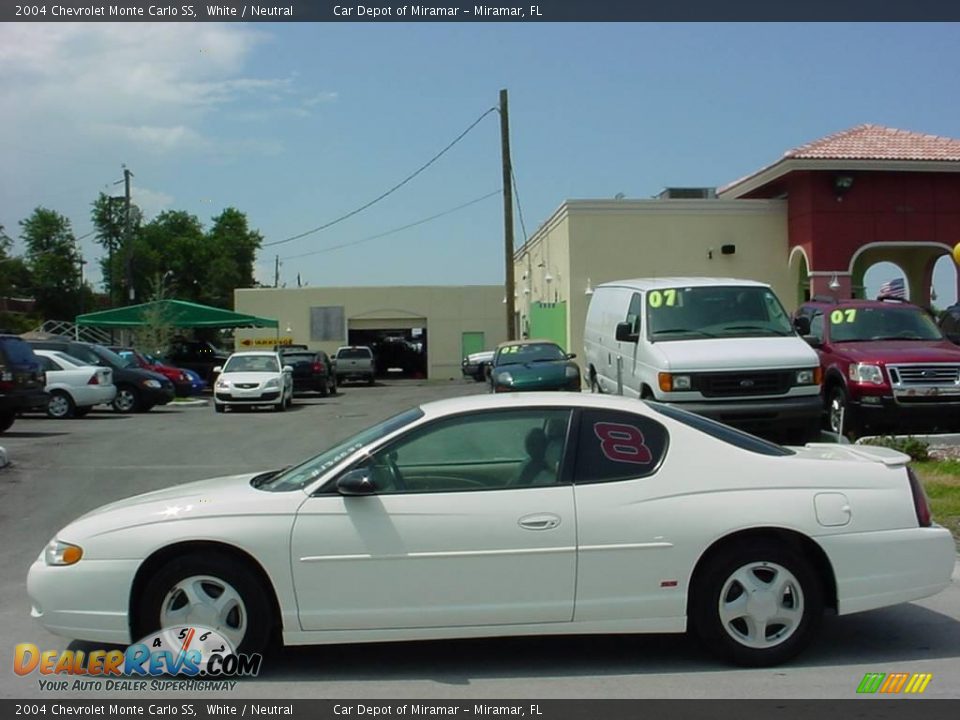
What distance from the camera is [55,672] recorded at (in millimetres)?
5523

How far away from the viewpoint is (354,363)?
42.8 m

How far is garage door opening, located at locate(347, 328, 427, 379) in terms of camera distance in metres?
51.9

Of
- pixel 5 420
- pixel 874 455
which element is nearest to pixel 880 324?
pixel 874 455

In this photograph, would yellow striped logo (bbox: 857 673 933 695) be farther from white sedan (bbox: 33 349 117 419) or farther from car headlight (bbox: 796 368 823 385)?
white sedan (bbox: 33 349 117 419)

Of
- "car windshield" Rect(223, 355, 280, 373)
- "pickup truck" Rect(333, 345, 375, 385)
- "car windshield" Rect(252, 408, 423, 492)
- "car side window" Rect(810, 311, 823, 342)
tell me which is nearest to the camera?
"car windshield" Rect(252, 408, 423, 492)

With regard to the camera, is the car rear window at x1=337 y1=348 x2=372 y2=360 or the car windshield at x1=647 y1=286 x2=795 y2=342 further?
the car rear window at x1=337 y1=348 x2=372 y2=360

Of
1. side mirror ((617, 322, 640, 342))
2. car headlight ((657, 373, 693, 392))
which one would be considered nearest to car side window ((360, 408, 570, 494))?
car headlight ((657, 373, 693, 392))

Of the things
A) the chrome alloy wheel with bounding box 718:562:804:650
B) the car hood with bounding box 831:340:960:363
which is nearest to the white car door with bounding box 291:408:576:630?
the chrome alloy wheel with bounding box 718:562:804:650

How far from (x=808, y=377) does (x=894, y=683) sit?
23.3 ft

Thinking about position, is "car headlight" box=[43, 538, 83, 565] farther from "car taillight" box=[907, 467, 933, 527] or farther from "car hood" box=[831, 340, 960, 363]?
"car hood" box=[831, 340, 960, 363]

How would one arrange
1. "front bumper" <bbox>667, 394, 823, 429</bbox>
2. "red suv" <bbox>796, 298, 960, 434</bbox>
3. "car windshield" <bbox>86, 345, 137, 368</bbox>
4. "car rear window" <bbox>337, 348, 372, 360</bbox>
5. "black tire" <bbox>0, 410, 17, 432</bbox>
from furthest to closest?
"car rear window" <bbox>337, 348, 372, 360</bbox>
"car windshield" <bbox>86, 345, 137, 368</bbox>
"black tire" <bbox>0, 410, 17, 432</bbox>
"red suv" <bbox>796, 298, 960, 434</bbox>
"front bumper" <bbox>667, 394, 823, 429</bbox>

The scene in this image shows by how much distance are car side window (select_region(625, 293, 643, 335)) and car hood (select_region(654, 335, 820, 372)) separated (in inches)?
40.1

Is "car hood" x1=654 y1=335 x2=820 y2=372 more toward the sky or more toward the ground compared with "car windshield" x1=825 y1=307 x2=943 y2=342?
more toward the ground

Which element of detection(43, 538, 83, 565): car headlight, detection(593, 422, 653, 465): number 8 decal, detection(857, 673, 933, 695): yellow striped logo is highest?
detection(593, 422, 653, 465): number 8 decal
